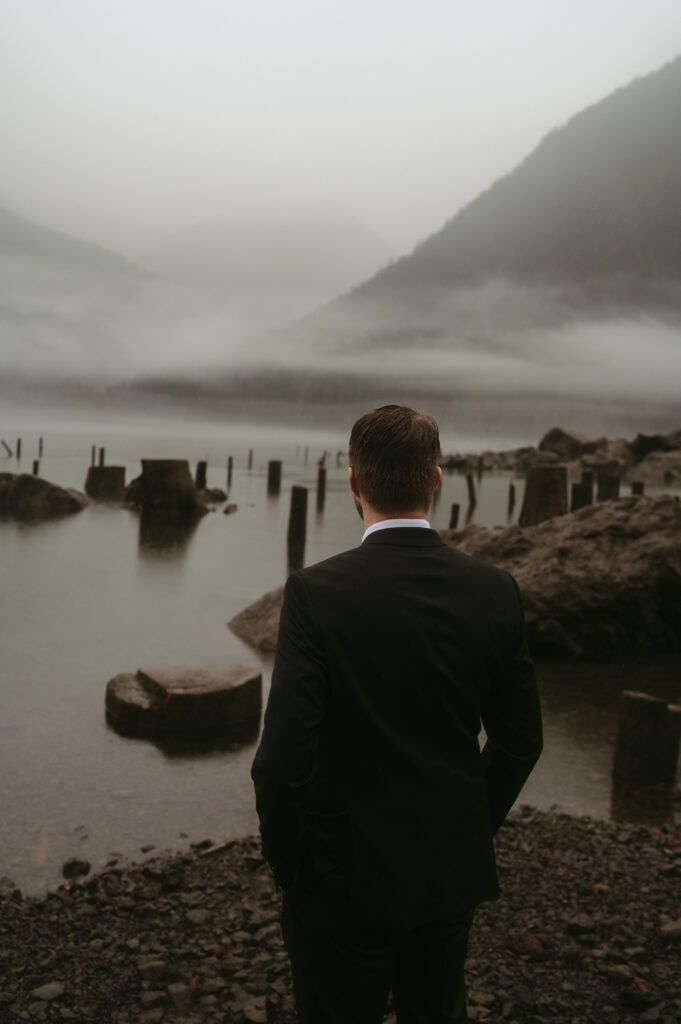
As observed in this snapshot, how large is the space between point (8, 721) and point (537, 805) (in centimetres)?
497

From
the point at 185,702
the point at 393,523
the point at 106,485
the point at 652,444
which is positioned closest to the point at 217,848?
the point at 185,702

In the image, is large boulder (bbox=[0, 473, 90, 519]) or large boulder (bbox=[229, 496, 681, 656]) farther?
large boulder (bbox=[0, 473, 90, 519])

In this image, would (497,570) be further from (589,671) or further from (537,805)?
(589,671)

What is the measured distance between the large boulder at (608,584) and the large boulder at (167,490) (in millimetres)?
22409

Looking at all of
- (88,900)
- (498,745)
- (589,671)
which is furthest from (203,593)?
(498,745)

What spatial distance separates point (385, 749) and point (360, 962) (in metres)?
0.49

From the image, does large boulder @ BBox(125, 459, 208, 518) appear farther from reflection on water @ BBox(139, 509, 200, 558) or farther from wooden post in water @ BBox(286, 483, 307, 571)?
wooden post in water @ BBox(286, 483, 307, 571)

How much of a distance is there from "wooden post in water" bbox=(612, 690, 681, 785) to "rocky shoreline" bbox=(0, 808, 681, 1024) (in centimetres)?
154

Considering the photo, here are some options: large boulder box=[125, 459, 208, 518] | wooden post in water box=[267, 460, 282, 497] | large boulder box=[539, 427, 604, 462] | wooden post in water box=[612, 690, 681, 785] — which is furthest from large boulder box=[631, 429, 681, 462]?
wooden post in water box=[612, 690, 681, 785]

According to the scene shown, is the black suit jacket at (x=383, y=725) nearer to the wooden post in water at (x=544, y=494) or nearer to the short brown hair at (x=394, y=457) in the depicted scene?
the short brown hair at (x=394, y=457)

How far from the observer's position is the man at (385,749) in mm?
1971

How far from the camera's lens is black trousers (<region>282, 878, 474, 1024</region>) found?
79.4 inches

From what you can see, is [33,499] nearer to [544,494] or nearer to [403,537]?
[544,494]

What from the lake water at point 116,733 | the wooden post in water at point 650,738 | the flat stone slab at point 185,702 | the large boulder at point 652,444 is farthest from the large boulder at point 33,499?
the large boulder at point 652,444
